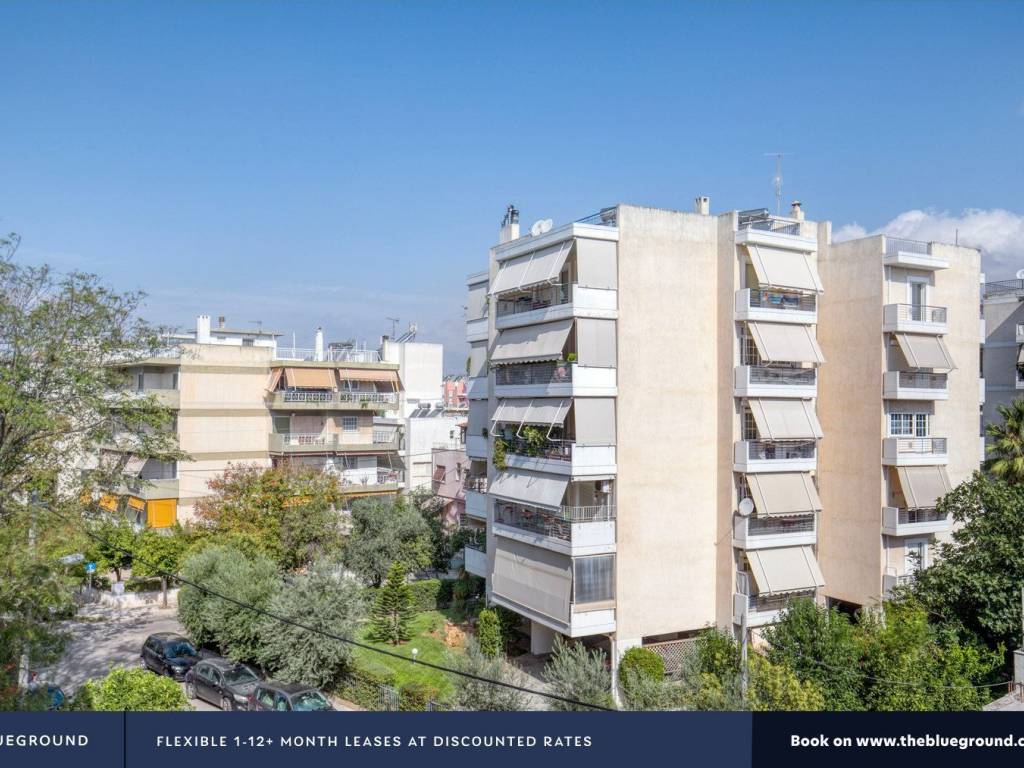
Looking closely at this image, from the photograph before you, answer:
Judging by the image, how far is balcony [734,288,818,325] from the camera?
2462 centimetres

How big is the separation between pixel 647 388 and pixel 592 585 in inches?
243

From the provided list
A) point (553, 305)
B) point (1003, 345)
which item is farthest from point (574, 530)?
point (1003, 345)

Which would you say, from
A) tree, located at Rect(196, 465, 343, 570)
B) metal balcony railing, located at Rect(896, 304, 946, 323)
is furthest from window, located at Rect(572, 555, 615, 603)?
metal balcony railing, located at Rect(896, 304, 946, 323)

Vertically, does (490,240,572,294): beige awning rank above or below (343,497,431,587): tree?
above

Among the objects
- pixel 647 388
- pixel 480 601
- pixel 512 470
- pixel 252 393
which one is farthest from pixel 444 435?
pixel 647 388

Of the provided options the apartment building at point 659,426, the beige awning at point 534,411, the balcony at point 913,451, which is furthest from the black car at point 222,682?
the balcony at point 913,451

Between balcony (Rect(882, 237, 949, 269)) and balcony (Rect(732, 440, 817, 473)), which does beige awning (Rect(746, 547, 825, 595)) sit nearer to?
balcony (Rect(732, 440, 817, 473))

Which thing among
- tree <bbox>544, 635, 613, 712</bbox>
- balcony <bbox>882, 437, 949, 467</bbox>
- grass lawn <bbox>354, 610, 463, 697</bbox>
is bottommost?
grass lawn <bbox>354, 610, 463, 697</bbox>

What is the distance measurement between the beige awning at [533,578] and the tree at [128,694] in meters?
11.7

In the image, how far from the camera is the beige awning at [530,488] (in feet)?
78.1

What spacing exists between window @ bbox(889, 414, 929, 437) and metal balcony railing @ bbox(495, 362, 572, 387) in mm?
11441

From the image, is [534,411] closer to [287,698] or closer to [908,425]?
[287,698]

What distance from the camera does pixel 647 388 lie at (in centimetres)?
2423

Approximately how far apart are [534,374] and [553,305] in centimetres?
245
